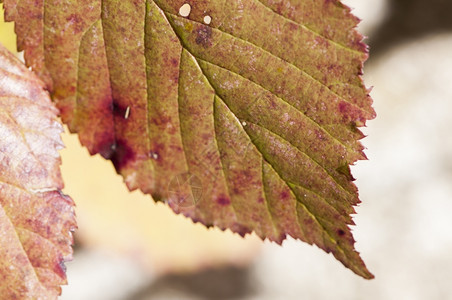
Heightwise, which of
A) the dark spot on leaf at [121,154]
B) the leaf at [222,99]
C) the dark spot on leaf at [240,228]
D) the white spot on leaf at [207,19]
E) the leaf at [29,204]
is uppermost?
the white spot on leaf at [207,19]

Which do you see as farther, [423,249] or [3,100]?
[423,249]

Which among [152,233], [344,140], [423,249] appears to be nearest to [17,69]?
[344,140]

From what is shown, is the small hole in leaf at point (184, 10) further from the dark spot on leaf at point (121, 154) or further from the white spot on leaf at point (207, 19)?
the dark spot on leaf at point (121, 154)

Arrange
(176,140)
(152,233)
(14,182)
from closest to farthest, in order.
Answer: (14,182), (176,140), (152,233)

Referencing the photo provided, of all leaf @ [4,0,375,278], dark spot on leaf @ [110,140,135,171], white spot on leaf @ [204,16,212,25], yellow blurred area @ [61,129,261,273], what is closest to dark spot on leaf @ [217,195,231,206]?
leaf @ [4,0,375,278]

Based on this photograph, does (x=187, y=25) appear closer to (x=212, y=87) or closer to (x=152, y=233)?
(x=212, y=87)

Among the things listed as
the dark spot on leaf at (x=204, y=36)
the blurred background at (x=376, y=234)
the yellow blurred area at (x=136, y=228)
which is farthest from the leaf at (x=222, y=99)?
the blurred background at (x=376, y=234)

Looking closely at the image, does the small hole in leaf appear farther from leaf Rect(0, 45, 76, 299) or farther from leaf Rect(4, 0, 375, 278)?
leaf Rect(0, 45, 76, 299)
